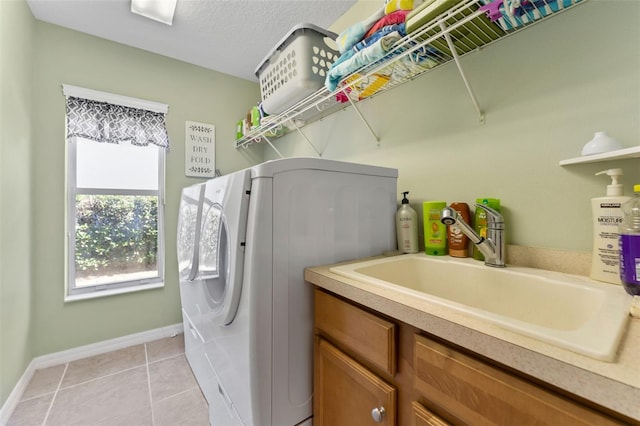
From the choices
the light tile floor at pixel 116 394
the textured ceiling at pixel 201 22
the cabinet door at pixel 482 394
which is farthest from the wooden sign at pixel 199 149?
the cabinet door at pixel 482 394

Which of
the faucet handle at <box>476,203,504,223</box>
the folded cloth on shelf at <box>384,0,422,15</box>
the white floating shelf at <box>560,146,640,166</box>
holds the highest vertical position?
the folded cloth on shelf at <box>384,0,422,15</box>

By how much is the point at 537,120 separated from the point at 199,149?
2.70 meters

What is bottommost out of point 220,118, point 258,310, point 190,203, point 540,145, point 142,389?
point 142,389

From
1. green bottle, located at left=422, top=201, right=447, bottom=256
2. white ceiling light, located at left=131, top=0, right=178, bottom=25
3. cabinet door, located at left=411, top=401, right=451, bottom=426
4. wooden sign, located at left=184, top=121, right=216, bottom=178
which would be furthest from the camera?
wooden sign, located at left=184, top=121, right=216, bottom=178

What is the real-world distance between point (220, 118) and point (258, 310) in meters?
2.49

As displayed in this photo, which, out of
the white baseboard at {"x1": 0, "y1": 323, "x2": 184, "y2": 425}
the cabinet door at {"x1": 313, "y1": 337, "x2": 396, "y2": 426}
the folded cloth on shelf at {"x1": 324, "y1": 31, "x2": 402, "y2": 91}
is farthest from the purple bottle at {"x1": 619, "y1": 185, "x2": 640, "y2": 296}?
the white baseboard at {"x1": 0, "y1": 323, "x2": 184, "y2": 425}

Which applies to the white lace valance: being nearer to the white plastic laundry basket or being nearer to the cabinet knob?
the white plastic laundry basket

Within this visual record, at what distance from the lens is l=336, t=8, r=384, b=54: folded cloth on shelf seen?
3.83 feet

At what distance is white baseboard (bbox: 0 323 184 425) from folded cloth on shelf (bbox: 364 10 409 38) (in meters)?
2.82

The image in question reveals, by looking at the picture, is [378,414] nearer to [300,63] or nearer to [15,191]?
[300,63]

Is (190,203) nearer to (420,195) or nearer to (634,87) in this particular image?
(420,195)

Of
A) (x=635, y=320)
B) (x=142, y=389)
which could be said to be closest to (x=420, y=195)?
(x=635, y=320)

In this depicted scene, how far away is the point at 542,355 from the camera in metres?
0.45

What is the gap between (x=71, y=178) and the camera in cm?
218
